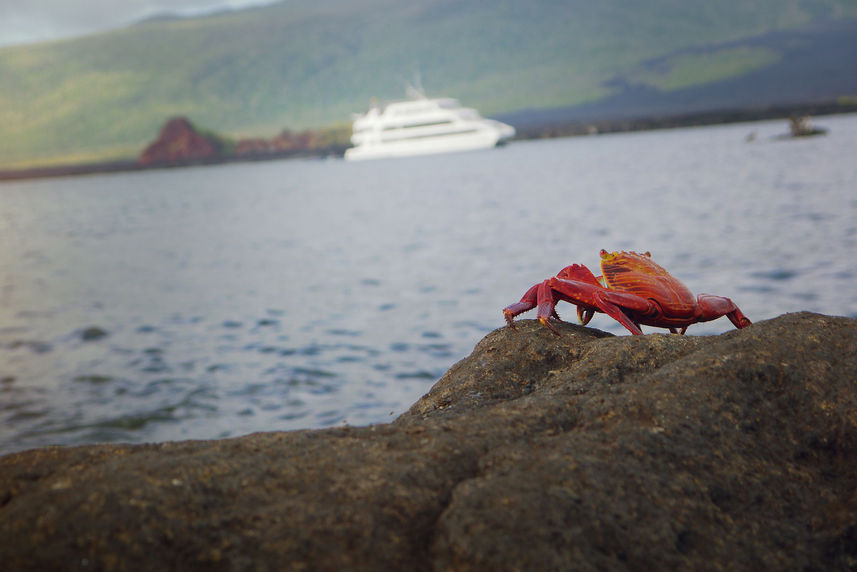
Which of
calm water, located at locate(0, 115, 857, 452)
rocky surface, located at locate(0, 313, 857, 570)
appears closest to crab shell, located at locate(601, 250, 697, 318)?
rocky surface, located at locate(0, 313, 857, 570)

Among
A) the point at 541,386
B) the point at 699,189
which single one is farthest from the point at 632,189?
the point at 541,386

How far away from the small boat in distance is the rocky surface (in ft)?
308

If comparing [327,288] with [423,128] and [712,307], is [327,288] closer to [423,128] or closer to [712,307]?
[712,307]

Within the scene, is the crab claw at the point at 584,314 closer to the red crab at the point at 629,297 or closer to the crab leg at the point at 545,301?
the red crab at the point at 629,297

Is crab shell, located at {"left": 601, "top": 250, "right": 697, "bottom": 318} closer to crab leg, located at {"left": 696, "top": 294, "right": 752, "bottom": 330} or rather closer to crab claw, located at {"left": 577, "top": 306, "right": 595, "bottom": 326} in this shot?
crab leg, located at {"left": 696, "top": 294, "right": 752, "bottom": 330}

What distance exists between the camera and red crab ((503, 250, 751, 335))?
346cm

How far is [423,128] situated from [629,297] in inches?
3746

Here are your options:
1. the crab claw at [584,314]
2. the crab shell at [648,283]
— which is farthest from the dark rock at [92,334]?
the crab shell at [648,283]

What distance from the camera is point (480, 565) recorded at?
1.92 meters

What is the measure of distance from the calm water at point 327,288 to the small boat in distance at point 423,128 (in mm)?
56353

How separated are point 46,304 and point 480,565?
18918 mm

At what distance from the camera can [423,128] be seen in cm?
9625

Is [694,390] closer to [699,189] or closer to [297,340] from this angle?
[297,340]

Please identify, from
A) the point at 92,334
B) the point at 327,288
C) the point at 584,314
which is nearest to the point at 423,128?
the point at 327,288
